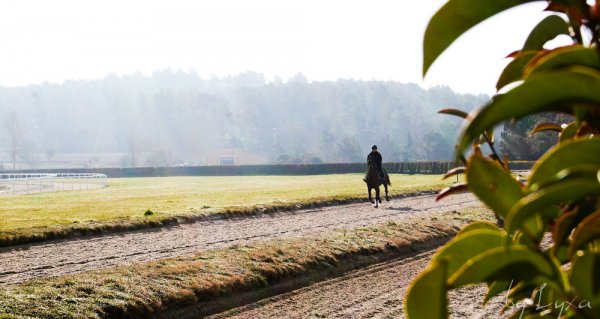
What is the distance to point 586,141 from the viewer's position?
2.87 feet

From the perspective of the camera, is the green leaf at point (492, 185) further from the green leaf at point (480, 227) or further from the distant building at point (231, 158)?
the distant building at point (231, 158)

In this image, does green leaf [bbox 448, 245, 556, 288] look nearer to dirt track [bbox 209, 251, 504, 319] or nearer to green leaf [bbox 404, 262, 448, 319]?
green leaf [bbox 404, 262, 448, 319]

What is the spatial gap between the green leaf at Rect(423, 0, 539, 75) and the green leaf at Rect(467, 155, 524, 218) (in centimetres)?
14

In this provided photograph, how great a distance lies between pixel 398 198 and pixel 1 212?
1436 centimetres

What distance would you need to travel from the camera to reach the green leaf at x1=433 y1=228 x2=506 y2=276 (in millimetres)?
1023

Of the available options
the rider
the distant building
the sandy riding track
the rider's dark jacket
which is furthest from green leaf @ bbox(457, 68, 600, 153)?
the distant building

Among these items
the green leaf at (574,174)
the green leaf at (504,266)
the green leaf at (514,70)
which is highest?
the green leaf at (514,70)

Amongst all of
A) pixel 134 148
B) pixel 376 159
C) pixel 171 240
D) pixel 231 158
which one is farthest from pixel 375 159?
pixel 134 148

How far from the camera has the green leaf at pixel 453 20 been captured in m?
0.84

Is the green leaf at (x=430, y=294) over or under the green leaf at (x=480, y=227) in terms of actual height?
Result: under

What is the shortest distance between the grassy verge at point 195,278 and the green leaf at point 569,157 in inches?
291

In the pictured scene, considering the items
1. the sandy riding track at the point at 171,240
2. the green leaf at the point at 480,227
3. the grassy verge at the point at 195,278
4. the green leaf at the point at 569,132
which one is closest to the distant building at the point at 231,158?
the sandy riding track at the point at 171,240

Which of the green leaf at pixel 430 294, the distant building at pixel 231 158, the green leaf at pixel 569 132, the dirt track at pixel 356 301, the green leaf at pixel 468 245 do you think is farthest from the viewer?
the distant building at pixel 231 158

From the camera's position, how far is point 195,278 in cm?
947
